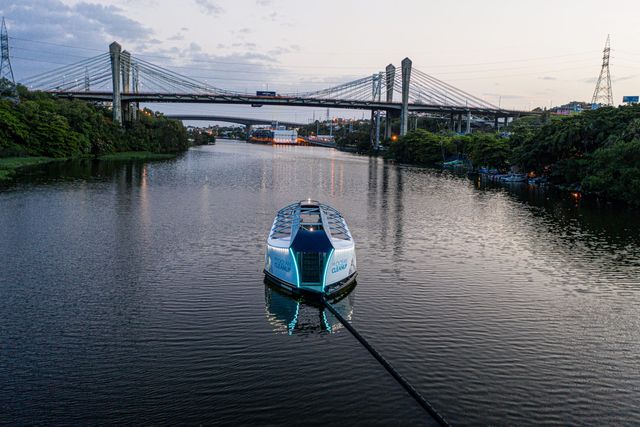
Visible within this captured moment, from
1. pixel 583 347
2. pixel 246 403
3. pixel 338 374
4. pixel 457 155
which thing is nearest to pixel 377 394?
pixel 338 374

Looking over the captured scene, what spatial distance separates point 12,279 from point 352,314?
48.7 ft

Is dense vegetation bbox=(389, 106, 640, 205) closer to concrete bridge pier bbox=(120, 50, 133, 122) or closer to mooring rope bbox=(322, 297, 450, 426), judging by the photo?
mooring rope bbox=(322, 297, 450, 426)

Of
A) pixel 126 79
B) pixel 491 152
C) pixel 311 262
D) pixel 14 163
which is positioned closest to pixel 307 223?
pixel 311 262

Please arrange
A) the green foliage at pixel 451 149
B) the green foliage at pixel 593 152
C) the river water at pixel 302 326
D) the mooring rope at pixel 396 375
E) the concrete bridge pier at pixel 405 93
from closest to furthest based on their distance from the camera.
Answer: the mooring rope at pixel 396 375 < the river water at pixel 302 326 < the green foliage at pixel 593 152 < the green foliage at pixel 451 149 < the concrete bridge pier at pixel 405 93

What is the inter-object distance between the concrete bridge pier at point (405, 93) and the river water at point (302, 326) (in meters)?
102

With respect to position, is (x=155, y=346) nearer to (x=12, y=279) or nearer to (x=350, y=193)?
(x=12, y=279)

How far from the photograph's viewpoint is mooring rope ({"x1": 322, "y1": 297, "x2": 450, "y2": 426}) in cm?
1309

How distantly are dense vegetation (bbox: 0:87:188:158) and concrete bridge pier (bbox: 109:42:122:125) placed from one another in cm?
279

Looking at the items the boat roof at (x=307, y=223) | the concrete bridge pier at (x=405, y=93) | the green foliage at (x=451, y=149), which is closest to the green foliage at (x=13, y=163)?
the boat roof at (x=307, y=223)

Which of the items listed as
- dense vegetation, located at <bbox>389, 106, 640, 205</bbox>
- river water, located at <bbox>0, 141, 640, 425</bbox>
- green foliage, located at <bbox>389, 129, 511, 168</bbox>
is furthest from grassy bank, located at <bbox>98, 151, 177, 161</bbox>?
dense vegetation, located at <bbox>389, 106, 640, 205</bbox>

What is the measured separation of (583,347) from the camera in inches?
723

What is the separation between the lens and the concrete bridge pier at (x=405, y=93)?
139 metres

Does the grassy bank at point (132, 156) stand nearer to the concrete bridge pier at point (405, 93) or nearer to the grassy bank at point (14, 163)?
the grassy bank at point (14, 163)

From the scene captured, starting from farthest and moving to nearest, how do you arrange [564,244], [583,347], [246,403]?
1. [564,244]
2. [583,347]
3. [246,403]
